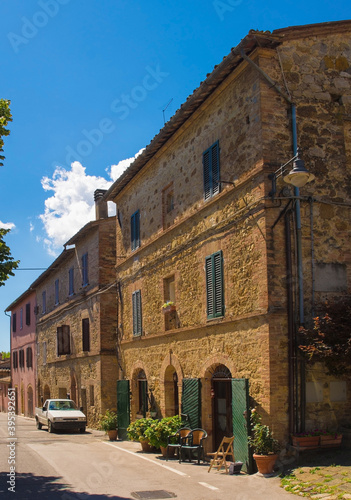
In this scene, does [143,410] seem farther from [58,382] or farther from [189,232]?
[58,382]

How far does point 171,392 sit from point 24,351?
26293mm

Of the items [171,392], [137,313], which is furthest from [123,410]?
[137,313]

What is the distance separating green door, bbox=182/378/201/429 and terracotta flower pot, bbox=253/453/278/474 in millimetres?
3350

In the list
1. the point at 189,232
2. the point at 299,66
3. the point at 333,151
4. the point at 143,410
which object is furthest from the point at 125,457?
the point at 299,66

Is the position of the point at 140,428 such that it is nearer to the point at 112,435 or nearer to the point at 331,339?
the point at 112,435

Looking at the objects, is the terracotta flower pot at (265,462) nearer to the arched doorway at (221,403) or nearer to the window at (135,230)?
the arched doorway at (221,403)

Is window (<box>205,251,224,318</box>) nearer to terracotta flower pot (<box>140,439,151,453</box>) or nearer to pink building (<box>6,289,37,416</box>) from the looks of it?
terracotta flower pot (<box>140,439,151,453</box>)

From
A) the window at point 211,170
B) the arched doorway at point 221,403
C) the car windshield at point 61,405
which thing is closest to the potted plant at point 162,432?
the arched doorway at point 221,403

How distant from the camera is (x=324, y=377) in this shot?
1177cm

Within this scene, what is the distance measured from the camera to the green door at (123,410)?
1914 centimetres

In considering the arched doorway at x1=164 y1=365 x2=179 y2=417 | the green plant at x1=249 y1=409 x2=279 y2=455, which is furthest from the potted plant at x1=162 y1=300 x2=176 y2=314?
the green plant at x1=249 y1=409 x2=279 y2=455

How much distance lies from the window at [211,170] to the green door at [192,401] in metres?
4.81

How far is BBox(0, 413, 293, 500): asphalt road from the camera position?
975 centimetres

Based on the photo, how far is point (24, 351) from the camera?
40.8 meters
